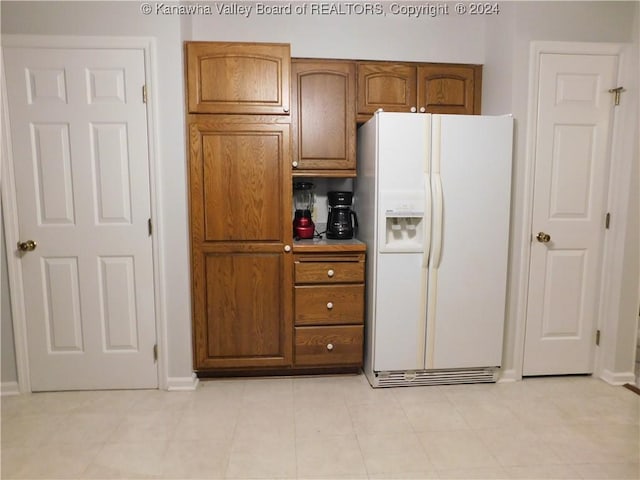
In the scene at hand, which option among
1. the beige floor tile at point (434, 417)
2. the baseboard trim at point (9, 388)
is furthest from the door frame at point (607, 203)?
the baseboard trim at point (9, 388)

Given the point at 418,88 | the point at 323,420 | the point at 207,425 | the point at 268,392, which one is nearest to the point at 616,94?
the point at 418,88

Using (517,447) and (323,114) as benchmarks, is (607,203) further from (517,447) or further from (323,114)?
(323,114)

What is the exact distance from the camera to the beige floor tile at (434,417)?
77.4 inches

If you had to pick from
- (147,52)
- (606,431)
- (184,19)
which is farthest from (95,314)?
(606,431)

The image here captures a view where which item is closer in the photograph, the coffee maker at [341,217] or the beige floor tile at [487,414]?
the beige floor tile at [487,414]

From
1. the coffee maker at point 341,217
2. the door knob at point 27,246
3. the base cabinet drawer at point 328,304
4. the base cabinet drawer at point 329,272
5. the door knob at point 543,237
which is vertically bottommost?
the base cabinet drawer at point 328,304

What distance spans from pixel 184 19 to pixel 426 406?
2682 mm

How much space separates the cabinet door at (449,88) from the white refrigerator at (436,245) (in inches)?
18.2

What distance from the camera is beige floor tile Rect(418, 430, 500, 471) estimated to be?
169 centimetres

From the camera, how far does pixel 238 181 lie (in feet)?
7.59

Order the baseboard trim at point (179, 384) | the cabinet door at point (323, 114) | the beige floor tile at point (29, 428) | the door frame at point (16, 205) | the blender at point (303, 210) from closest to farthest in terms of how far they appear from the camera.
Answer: the beige floor tile at point (29, 428) → the door frame at point (16, 205) → the baseboard trim at point (179, 384) → the cabinet door at point (323, 114) → the blender at point (303, 210)

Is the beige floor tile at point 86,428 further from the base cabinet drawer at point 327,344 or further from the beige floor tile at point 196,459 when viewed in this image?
the base cabinet drawer at point 327,344

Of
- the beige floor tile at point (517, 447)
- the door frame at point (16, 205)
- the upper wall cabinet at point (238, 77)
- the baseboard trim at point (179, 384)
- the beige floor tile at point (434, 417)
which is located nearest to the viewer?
the beige floor tile at point (517, 447)

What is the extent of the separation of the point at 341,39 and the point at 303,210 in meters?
1.21
